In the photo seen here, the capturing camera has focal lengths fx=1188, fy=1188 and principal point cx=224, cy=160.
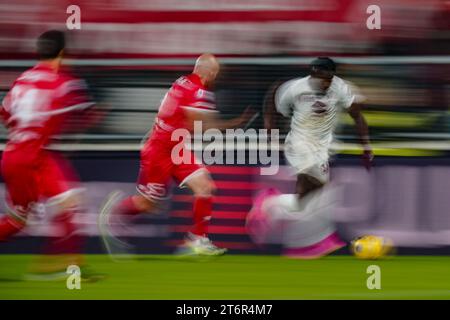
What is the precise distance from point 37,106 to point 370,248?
2.62 m

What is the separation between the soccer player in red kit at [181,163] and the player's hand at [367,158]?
3.02ft

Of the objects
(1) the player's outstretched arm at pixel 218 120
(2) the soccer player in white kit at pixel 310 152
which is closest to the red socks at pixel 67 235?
(1) the player's outstretched arm at pixel 218 120

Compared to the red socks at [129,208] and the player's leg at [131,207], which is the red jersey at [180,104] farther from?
the red socks at [129,208]

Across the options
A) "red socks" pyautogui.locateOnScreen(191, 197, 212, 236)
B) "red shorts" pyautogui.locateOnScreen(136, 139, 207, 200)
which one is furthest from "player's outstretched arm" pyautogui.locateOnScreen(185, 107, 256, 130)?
"red socks" pyautogui.locateOnScreen(191, 197, 212, 236)

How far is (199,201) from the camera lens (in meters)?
8.59

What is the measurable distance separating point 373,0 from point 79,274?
299 centimetres

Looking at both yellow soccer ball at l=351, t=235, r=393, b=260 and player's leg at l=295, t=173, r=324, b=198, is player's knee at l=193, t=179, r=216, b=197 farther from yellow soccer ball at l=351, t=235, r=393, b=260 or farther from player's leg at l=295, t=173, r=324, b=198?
yellow soccer ball at l=351, t=235, r=393, b=260

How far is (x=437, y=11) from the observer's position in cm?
884

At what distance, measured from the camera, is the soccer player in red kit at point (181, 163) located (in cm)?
850

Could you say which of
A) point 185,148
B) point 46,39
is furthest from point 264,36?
point 46,39

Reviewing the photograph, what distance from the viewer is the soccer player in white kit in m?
8.68

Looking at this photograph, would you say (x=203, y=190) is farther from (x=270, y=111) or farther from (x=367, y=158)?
(x=367, y=158)
